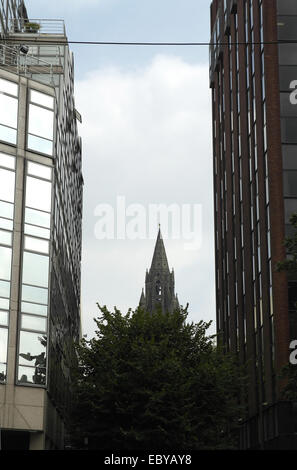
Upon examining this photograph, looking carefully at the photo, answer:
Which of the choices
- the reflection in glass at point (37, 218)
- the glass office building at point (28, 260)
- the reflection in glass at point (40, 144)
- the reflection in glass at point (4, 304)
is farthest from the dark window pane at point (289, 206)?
the reflection in glass at point (4, 304)

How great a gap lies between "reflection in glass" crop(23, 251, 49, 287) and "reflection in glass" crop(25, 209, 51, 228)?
165cm

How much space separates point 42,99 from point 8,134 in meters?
3.25

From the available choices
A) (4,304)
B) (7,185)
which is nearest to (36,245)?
(7,185)

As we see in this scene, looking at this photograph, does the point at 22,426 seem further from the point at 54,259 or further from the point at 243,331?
the point at 243,331

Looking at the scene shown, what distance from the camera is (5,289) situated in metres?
37.3

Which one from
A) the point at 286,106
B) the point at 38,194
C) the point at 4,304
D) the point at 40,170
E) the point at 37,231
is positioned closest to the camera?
the point at 4,304

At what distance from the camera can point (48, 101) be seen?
41.8 m

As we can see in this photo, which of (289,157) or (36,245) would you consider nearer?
(36,245)

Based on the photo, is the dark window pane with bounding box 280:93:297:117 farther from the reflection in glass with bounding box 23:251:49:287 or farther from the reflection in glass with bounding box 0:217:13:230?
the reflection in glass with bounding box 0:217:13:230

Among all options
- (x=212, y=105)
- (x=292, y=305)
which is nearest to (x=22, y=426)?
(x=292, y=305)

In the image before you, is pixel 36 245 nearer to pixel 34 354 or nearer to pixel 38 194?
pixel 38 194

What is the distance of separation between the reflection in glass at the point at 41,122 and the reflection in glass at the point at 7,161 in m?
2.04

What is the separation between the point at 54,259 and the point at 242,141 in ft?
73.0
